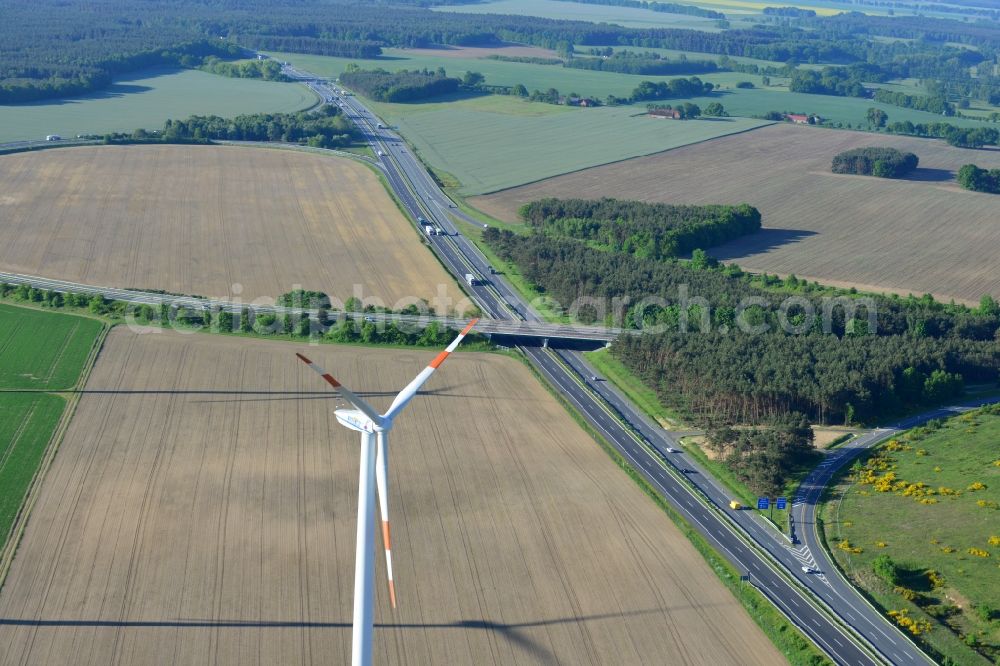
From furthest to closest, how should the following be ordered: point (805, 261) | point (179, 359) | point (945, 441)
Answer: point (805, 261) < point (179, 359) < point (945, 441)

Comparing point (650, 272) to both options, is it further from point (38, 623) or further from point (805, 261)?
point (38, 623)

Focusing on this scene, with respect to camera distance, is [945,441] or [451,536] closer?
[451,536]

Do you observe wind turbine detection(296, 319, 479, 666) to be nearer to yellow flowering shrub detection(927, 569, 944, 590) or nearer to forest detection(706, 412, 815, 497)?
yellow flowering shrub detection(927, 569, 944, 590)

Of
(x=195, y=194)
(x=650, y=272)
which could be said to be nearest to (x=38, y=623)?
(x=650, y=272)

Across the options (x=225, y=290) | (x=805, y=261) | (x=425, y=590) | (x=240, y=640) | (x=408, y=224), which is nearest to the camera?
(x=240, y=640)

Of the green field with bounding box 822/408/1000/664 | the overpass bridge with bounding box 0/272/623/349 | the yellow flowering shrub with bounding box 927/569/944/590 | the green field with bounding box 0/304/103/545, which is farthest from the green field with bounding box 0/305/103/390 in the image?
the yellow flowering shrub with bounding box 927/569/944/590

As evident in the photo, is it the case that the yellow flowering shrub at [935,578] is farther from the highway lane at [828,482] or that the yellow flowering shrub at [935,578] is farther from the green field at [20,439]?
the green field at [20,439]
